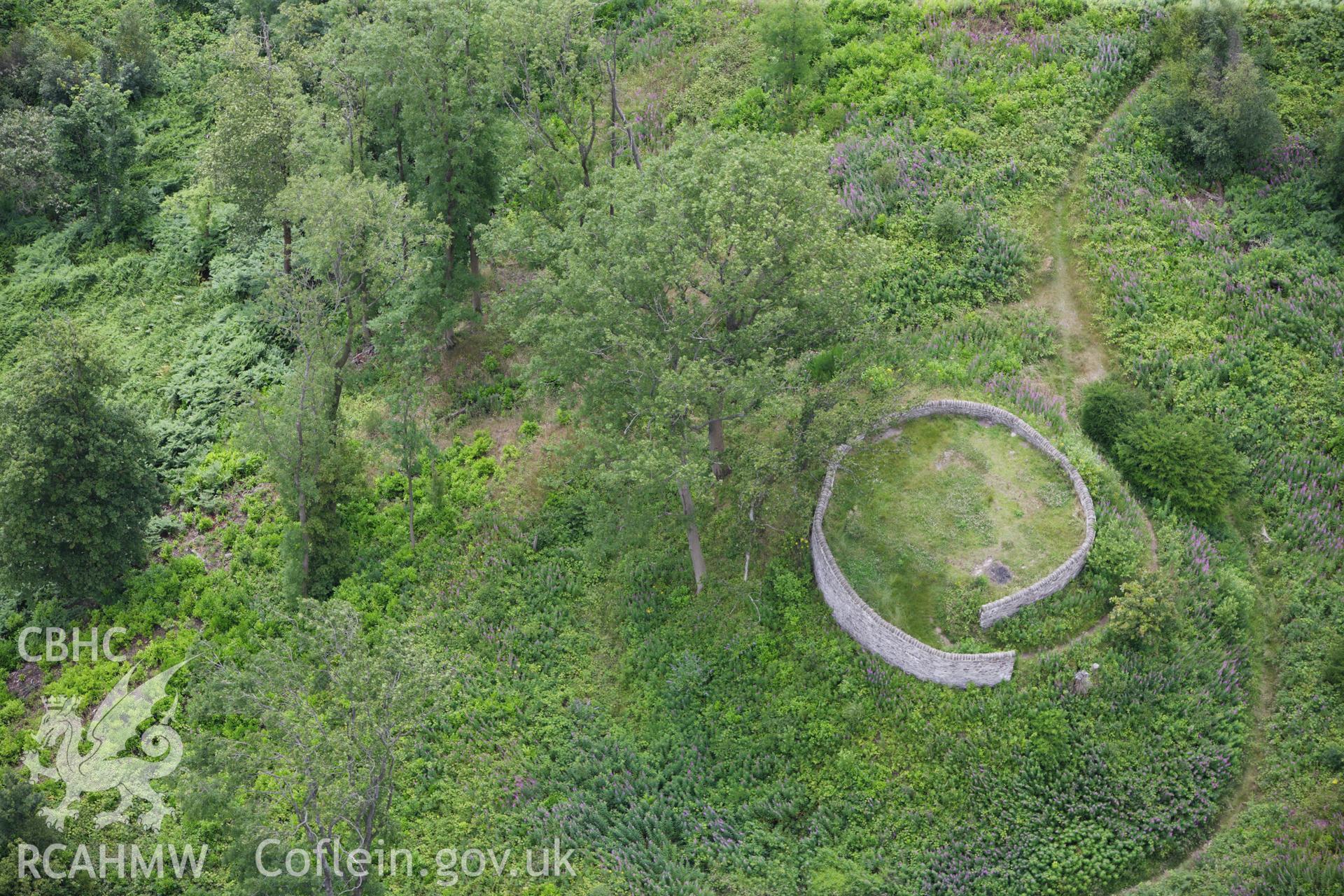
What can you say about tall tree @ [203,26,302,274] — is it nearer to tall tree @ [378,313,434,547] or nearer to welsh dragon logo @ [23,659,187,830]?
tall tree @ [378,313,434,547]

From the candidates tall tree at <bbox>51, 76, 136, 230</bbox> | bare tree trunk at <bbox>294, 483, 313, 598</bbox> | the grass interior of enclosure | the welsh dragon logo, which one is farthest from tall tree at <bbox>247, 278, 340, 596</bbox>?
tall tree at <bbox>51, 76, 136, 230</bbox>

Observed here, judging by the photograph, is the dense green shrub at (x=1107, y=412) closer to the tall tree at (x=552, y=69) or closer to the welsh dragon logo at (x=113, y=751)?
the tall tree at (x=552, y=69)

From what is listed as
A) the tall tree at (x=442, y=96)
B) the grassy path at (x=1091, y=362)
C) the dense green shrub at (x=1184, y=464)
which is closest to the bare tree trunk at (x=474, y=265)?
the tall tree at (x=442, y=96)

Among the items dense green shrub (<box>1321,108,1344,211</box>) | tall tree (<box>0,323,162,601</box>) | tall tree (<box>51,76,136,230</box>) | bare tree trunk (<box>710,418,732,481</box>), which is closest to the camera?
bare tree trunk (<box>710,418,732,481</box>)

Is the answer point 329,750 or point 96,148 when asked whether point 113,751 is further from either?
point 96,148

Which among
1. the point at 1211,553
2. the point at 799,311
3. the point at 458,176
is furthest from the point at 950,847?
the point at 458,176

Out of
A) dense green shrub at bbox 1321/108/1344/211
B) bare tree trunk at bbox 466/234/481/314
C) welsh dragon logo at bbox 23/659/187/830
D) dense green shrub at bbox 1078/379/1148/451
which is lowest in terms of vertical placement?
welsh dragon logo at bbox 23/659/187/830
